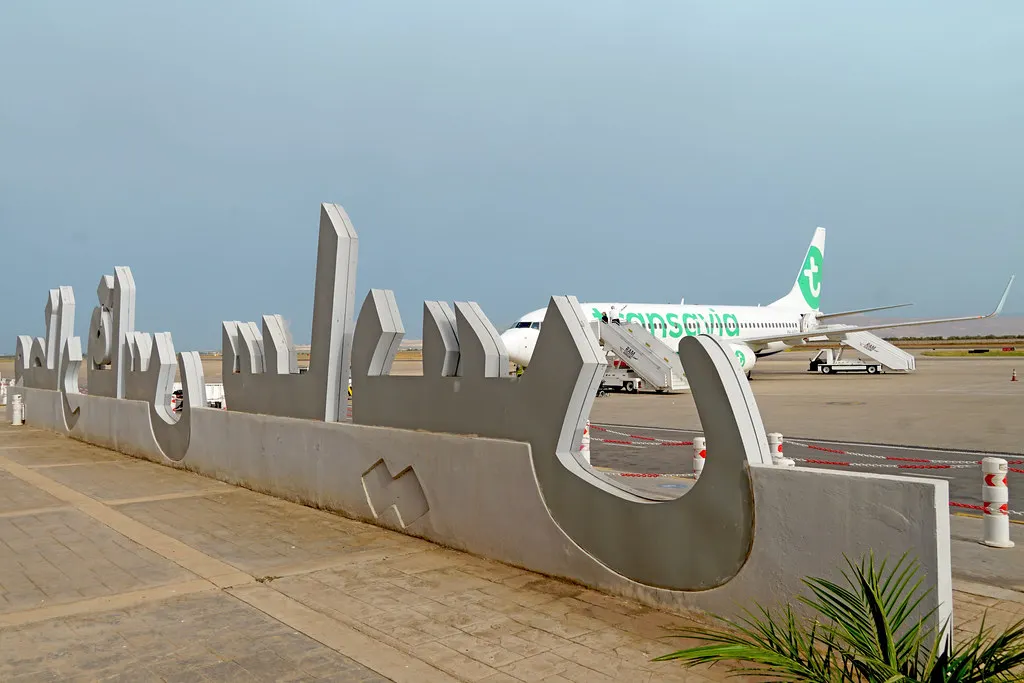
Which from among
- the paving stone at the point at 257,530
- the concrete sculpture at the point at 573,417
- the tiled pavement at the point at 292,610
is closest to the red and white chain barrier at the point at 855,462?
the tiled pavement at the point at 292,610

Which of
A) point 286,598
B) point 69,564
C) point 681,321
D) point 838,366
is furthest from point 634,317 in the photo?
point 286,598

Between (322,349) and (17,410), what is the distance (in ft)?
51.5

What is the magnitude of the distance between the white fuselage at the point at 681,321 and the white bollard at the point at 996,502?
1840 centimetres

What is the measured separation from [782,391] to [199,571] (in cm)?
2636

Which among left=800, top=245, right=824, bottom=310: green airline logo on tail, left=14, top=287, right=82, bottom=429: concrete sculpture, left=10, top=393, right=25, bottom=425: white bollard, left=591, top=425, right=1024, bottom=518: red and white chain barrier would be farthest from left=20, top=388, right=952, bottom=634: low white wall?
left=800, top=245, right=824, bottom=310: green airline logo on tail

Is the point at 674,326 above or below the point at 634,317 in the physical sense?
below

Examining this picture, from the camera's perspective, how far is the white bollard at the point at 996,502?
24.3 feet

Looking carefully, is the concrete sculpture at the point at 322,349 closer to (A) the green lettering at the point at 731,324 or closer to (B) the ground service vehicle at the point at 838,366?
(A) the green lettering at the point at 731,324

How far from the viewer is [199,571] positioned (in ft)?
22.4

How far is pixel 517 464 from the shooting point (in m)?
6.77

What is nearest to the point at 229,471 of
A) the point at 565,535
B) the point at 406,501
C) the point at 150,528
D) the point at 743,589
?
the point at 150,528

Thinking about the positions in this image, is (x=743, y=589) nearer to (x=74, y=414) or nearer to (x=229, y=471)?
(x=229, y=471)

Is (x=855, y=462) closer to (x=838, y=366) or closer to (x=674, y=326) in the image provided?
→ (x=674, y=326)

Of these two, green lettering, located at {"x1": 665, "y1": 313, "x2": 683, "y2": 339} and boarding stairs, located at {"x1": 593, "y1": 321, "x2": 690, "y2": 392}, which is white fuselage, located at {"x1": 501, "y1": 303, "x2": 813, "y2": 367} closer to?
green lettering, located at {"x1": 665, "y1": 313, "x2": 683, "y2": 339}
